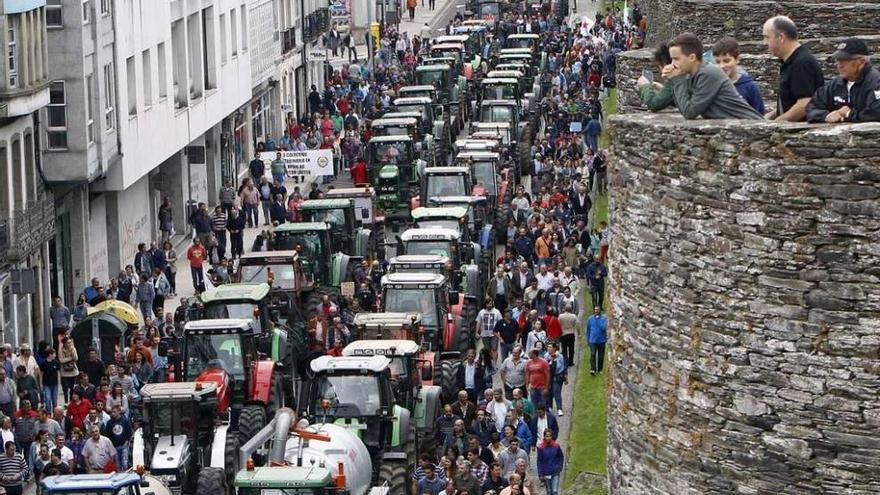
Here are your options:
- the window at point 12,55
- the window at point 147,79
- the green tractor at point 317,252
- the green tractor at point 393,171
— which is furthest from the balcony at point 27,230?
the green tractor at point 393,171

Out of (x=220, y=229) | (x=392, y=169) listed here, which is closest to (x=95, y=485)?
(x=220, y=229)

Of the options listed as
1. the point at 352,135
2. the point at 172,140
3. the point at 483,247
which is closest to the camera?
the point at 483,247

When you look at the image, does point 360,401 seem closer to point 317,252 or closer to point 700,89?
point 317,252

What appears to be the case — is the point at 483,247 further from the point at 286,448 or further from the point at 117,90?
the point at 286,448

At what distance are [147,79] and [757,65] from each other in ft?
116

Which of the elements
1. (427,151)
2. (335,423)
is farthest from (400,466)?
(427,151)

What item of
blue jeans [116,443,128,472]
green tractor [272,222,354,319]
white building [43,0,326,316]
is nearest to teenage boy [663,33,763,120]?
blue jeans [116,443,128,472]

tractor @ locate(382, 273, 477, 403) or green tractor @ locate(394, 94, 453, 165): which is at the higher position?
tractor @ locate(382, 273, 477, 403)

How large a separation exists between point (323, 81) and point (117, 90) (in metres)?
36.8

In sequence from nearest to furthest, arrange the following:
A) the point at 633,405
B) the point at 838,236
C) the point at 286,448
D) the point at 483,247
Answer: the point at 838,236 → the point at 633,405 → the point at 286,448 → the point at 483,247

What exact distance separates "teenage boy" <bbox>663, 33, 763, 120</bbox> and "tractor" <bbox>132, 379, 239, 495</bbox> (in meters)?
15.9

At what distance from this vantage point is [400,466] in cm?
3188

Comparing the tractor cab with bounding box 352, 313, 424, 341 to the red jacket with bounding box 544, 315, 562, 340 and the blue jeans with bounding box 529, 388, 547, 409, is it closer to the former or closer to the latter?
the blue jeans with bounding box 529, 388, 547, 409

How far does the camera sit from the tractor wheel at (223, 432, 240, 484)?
32.1 m
